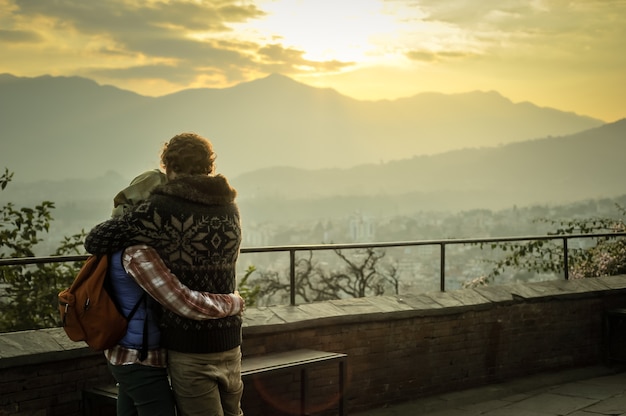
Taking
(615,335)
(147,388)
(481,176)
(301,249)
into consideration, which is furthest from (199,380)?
(481,176)

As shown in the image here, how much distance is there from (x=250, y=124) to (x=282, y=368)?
28594 millimetres

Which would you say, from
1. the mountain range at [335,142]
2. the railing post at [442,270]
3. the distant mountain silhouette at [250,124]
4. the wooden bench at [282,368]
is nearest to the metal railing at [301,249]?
the railing post at [442,270]

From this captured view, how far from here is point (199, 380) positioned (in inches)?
150

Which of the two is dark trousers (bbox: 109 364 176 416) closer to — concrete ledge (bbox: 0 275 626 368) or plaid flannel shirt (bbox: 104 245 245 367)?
plaid flannel shirt (bbox: 104 245 245 367)

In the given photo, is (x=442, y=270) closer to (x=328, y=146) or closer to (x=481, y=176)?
(x=328, y=146)

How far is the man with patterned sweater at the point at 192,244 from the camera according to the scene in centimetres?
375

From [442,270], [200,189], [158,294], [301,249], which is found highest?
[200,189]

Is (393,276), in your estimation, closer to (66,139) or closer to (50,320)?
(50,320)

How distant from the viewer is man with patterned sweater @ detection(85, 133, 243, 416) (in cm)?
375

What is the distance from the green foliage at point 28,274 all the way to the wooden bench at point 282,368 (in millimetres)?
4162

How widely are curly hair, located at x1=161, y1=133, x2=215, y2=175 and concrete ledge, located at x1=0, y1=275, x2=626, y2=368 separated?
2013mm

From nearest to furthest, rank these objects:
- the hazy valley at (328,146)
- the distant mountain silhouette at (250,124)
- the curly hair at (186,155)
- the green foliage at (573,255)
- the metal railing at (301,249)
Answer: the curly hair at (186,155) < the metal railing at (301,249) < the green foliage at (573,255) < the distant mountain silhouette at (250,124) < the hazy valley at (328,146)

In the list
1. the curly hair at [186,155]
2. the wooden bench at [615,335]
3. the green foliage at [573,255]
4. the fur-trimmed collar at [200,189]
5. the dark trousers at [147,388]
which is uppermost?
the curly hair at [186,155]

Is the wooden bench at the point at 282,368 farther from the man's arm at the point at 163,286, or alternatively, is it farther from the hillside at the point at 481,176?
the hillside at the point at 481,176
